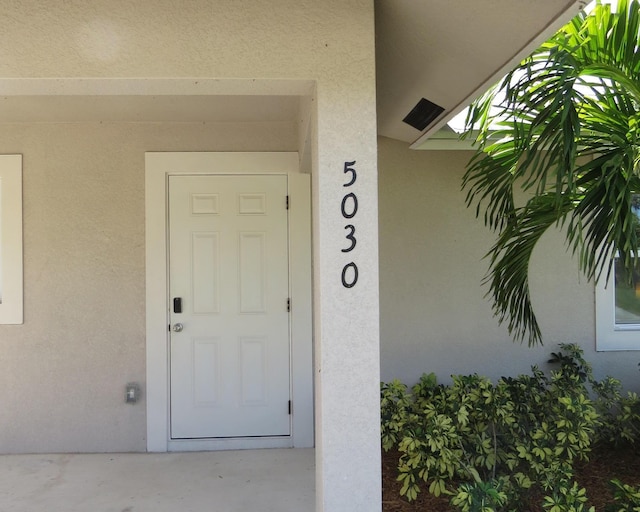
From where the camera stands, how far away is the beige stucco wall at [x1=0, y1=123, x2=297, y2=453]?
4812 mm

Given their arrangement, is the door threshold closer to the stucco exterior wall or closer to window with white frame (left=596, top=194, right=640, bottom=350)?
the stucco exterior wall

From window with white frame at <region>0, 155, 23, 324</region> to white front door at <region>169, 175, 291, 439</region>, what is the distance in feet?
4.18

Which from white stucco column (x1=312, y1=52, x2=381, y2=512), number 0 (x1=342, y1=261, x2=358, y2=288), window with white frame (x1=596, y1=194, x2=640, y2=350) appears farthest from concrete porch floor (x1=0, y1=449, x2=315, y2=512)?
window with white frame (x1=596, y1=194, x2=640, y2=350)

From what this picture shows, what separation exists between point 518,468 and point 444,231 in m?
2.09

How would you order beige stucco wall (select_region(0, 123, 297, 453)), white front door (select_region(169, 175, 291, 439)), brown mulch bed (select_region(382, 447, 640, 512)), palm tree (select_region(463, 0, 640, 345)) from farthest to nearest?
1. white front door (select_region(169, 175, 291, 439))
2. beige stucco wall (select_region(0, 123, 297, 453))
3. brown mulch bed (select_region(382, 447, 640, 512))
4. palm tree (select_region(463, 0, 640, 345))

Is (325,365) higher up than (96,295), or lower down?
lower down

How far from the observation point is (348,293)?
2785mm

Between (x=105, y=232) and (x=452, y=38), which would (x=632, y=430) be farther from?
(x=105, y=232)

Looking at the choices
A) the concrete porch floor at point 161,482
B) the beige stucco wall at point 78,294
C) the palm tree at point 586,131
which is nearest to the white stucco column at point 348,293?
the palm tree at point 586,131

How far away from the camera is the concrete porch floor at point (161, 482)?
3.87m

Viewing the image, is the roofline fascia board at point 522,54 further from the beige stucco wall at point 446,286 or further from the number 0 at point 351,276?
the number 0 at point 351,276

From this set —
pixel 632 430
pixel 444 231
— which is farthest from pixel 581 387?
pixel 444 231

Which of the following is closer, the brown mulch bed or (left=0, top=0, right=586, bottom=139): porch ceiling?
(left=0, top=0, right=586, bottom=139): porch ceiling

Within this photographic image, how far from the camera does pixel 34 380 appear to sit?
4.81 metres
